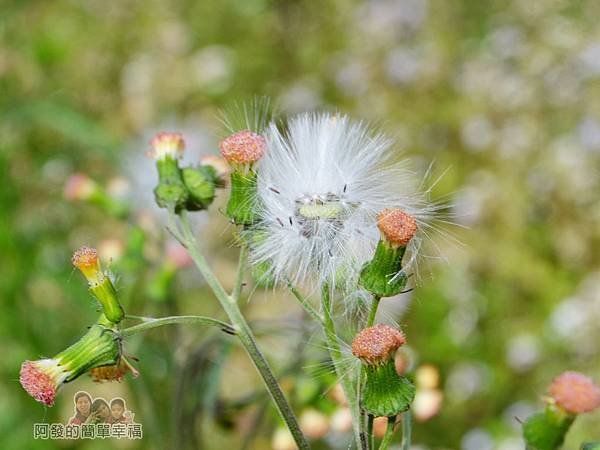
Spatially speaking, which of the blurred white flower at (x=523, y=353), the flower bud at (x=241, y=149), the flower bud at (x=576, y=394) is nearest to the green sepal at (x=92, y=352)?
the flower bud at (x=241, y=149)

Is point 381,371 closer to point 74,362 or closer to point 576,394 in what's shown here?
point 576,394

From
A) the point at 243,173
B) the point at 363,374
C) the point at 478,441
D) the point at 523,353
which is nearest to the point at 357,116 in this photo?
the point at 523,353

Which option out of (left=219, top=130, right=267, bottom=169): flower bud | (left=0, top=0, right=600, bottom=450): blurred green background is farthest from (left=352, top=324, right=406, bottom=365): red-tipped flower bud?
(left=0, top=0, right=600, bottom=450): blurred green background

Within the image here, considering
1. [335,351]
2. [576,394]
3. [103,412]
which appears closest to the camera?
[576,394]

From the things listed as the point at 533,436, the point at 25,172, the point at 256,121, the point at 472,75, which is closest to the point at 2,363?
the point at 25,172

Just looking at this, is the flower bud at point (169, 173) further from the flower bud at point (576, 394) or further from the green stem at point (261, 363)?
the flower bud at point (576, 394)

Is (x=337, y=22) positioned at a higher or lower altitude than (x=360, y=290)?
higher

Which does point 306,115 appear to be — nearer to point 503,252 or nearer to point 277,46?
point 503,252
